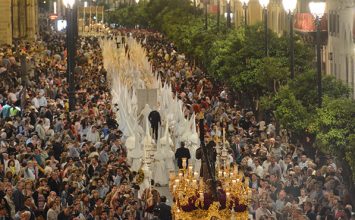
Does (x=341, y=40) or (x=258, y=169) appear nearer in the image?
(x=258, y=169)

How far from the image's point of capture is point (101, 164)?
29328 mm

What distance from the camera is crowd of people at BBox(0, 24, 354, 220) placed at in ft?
78.6

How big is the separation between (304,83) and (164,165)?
479cm

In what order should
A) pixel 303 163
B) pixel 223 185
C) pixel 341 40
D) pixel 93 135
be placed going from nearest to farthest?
1. pixel 223 185
2. pixel 303 163
3. pixel 93 135
4. pixel 341 40

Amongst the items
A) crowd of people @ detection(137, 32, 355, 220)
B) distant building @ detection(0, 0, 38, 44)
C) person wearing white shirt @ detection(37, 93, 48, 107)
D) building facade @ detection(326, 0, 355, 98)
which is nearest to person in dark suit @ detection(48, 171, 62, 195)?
crowd of people @ detection(137, 32, 355, 220)

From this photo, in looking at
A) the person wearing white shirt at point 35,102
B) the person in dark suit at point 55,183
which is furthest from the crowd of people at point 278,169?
the person wearing white shirt at point 35,102

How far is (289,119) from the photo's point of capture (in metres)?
33.1

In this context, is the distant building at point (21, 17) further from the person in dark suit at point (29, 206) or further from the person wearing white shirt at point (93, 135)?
the person in dark suit at point (29, 206)

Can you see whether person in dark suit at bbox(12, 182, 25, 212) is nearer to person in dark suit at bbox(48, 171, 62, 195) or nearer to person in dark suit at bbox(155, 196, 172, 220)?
person in dark suit at bbox(48, 171, 62, 195)

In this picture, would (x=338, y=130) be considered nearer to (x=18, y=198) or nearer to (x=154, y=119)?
(x=18, y=198)

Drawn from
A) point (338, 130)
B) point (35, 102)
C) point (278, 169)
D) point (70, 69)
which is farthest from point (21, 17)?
point (338, 130)

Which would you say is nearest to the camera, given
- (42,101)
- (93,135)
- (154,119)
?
(93,135)

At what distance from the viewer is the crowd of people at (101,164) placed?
24.0 meters

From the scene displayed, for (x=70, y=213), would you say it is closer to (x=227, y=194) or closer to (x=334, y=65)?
(x=227, y=194)
